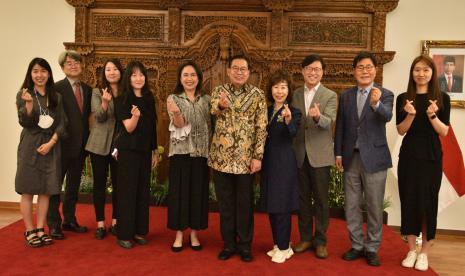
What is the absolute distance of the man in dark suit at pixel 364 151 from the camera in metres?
2.66

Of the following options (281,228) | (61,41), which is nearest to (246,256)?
(281,228)

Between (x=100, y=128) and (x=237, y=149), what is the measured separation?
1.18 m

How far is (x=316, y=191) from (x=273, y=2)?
2485mm

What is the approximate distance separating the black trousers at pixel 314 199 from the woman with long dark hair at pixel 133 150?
3.84ft

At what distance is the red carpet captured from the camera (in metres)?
2.52

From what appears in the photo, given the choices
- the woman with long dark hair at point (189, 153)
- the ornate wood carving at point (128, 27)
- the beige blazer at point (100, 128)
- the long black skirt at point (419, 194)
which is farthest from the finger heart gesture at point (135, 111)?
the ornate wood carving at point (128, 27)

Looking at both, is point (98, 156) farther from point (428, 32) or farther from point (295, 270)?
point (428, 32)

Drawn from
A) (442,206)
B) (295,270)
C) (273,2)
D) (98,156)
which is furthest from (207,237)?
(273,2)

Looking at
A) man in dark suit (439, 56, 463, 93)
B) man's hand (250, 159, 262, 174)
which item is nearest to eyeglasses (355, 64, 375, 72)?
man's hand (250, 159, 262, 174)

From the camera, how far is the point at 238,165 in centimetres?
256

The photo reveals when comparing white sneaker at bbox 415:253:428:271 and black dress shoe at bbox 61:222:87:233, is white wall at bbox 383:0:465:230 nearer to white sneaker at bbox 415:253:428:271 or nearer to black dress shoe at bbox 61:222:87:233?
white sneaker at bbox 415:253:428:271

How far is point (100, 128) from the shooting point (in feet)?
9.96

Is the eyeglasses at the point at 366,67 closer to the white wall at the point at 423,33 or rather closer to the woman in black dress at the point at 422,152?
the woman in black dress at the point at 422,152

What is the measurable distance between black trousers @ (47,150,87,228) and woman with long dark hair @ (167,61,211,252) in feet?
3.12
